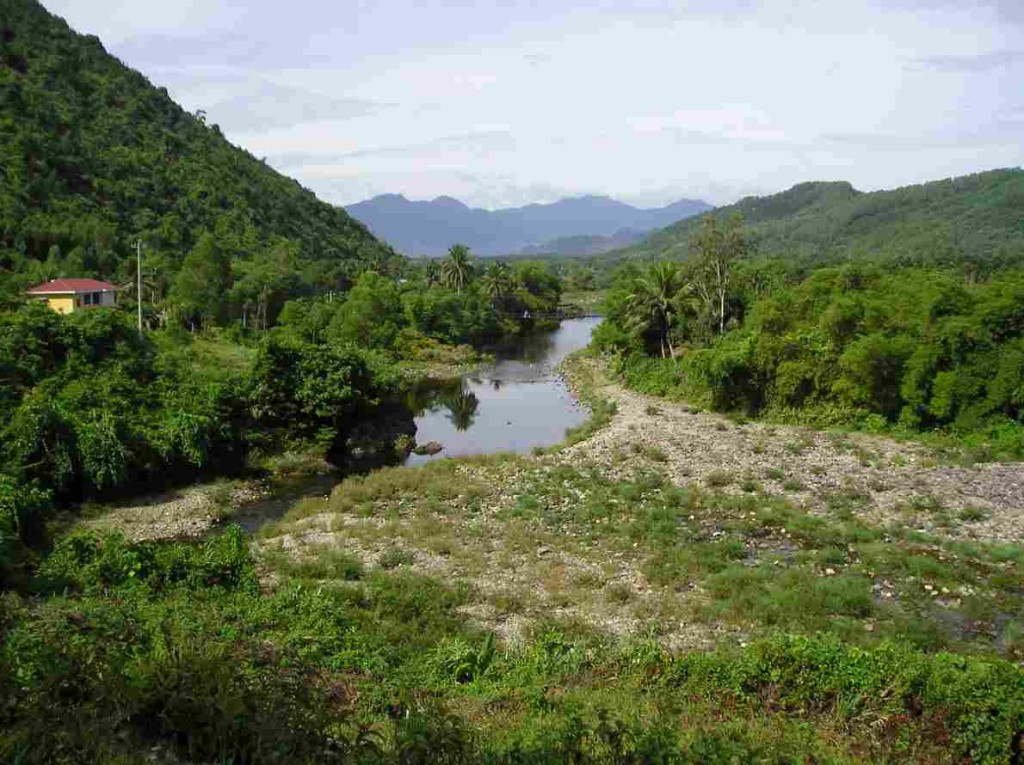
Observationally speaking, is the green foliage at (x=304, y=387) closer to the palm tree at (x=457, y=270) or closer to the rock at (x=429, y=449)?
the rock at (x=429, y=449)

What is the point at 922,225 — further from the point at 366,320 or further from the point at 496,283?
the point at 366,320

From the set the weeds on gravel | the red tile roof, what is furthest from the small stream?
the red tile roof

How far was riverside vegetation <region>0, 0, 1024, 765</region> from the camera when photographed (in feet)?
23.5

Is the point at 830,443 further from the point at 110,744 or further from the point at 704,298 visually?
the point at 110,744

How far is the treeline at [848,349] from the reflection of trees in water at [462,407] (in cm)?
977

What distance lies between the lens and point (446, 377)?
50969 millimetres

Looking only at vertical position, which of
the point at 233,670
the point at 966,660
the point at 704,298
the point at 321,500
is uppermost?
the point at 704,298

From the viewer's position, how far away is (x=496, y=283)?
8100cm

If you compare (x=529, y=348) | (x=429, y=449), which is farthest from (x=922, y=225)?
(x=429, y=449)

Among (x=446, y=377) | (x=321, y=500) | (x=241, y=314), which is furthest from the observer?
(x=241, y=314)

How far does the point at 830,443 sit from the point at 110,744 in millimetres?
27377

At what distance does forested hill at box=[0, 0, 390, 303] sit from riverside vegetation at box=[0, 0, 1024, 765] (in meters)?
6.51

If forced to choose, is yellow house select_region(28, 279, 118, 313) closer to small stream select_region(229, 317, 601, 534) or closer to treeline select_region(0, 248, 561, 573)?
treeline select_region(0, 248, 561, 573)

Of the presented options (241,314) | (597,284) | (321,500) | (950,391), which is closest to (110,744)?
(321,500)
